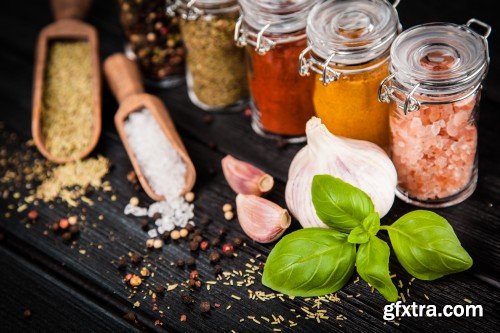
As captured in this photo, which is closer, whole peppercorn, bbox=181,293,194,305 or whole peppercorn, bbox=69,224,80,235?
whole peppercorn, bbox=181,293,194,305

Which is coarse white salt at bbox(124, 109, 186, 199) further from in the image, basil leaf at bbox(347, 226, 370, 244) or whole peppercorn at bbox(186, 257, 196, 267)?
basil leaf at bbox(347, 226, 370, 244)

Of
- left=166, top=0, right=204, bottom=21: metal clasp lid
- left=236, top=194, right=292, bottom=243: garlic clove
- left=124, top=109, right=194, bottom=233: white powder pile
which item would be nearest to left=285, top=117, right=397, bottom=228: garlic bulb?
left=236, top=194, right=292, bottom=243: garlic clove

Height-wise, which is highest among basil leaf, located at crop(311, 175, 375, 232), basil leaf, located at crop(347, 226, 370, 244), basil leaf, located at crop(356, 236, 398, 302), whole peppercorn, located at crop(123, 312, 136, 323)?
basil leaf, located at crop(311, 175, 375, 232)

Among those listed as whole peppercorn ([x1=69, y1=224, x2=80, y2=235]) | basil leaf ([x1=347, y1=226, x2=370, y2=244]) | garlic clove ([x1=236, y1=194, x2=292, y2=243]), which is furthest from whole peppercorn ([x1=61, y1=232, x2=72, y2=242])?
basil leaf ([x1=347, y1=226, x2=370, y2=244])

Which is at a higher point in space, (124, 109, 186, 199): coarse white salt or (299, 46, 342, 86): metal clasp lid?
(299, 46, 342, 86): metal clasp lid

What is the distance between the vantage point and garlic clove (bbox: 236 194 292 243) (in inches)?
51.4

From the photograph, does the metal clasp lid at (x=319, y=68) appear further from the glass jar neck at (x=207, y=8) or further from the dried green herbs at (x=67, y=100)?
the dried green herbs at (x=67, y=100)

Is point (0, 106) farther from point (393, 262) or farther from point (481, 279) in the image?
point (481, 279)

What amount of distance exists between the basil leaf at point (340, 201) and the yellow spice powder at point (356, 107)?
18 centimetres

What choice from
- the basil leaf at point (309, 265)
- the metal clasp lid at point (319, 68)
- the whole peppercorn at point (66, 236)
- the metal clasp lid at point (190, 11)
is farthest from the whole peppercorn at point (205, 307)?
the metal clasp lid at point (190, 11)

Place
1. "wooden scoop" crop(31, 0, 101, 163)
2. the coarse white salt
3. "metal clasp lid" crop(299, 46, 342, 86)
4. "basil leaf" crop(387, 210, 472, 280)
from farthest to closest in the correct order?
"wooden scoop" crop(31, 0, 101, 163), the coarse white salt, "metal clasp lid" crop(299, 46, 342, 86), "basil leaf" crop(387, 210, 472, 280)

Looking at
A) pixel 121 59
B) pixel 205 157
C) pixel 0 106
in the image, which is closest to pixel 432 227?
pixel 205 157

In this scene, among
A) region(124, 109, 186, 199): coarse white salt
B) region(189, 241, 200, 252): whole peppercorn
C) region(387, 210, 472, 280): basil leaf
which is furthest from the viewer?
region(124, 109, 186, 199): coarse white salt

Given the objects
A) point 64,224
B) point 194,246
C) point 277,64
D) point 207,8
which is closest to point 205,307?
point 194,246
